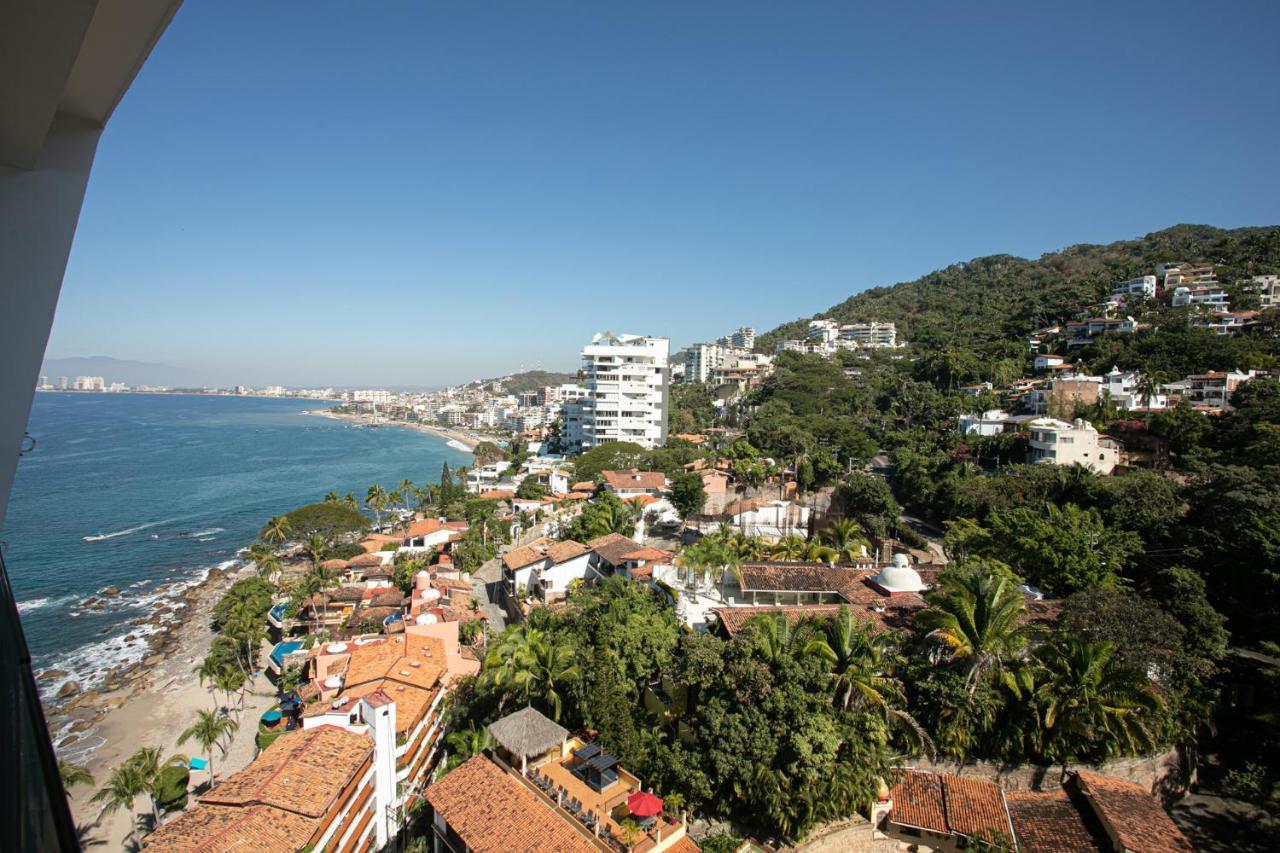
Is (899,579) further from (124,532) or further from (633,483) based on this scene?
(124,532)

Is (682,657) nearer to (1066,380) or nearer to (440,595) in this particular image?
(440,595)

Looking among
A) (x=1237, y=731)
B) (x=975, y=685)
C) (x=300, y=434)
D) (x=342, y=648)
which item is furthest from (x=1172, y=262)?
(x=300, y=434)

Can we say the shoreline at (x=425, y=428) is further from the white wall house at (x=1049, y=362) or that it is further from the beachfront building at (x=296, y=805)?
the beachfront building at (x=296, y=805)

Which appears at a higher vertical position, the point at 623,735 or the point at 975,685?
the point at 975,685

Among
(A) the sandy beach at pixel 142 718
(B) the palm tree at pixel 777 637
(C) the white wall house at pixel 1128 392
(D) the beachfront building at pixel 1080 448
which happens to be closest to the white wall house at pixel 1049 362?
(C) the white wall house at pixel 1128 392

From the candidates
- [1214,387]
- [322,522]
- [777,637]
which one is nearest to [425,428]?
[322,522]

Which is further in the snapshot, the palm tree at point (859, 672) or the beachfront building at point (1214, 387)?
the beachfront building at point (1214, 387)
